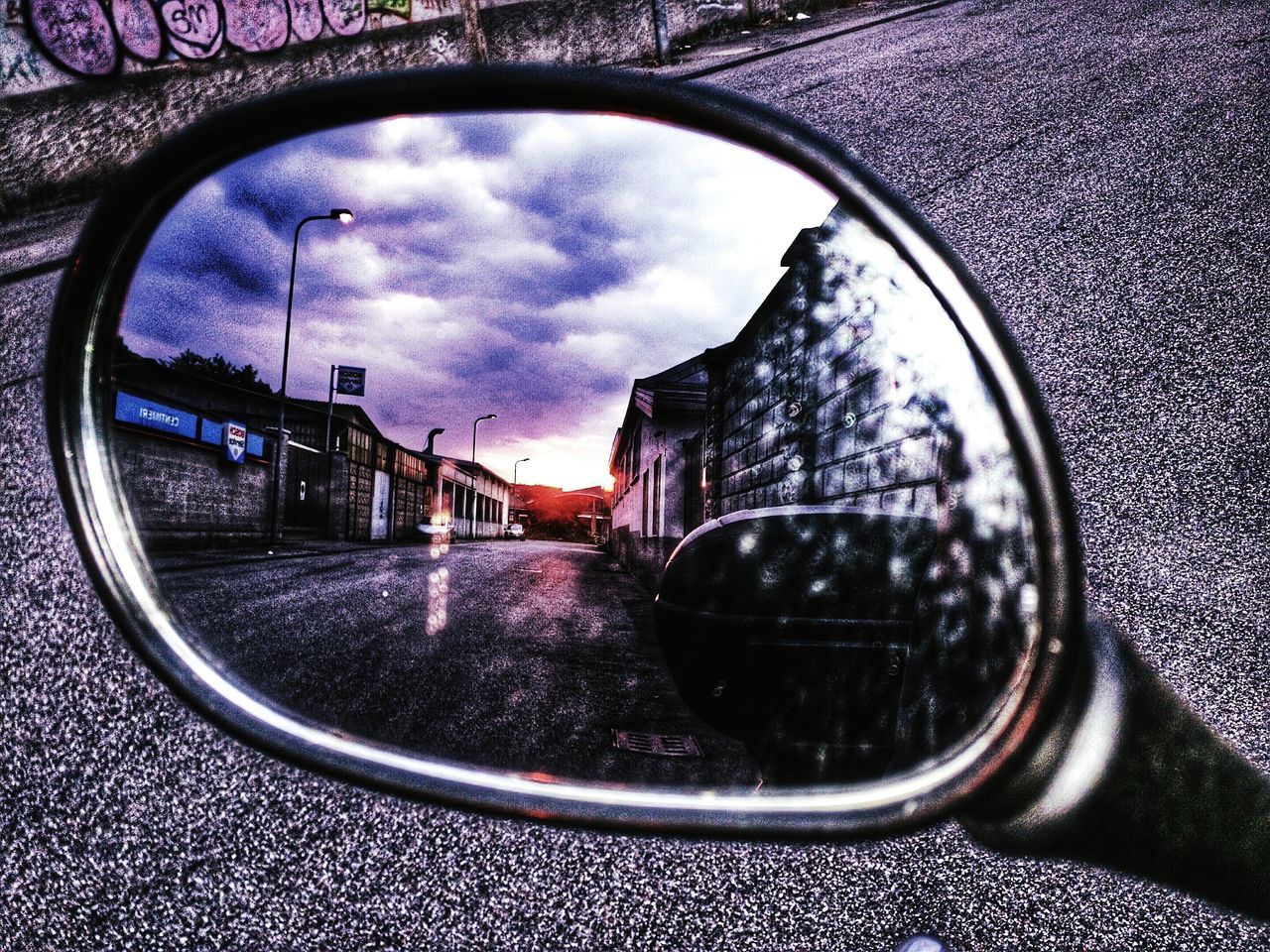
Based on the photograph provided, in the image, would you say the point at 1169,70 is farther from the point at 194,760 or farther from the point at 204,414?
the point at 194,760

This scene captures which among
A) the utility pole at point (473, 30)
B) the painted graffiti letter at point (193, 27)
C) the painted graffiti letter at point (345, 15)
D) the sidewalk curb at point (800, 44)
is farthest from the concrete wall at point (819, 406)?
the painted graffiti letter at point (345, 15)

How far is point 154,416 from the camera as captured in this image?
743 mm

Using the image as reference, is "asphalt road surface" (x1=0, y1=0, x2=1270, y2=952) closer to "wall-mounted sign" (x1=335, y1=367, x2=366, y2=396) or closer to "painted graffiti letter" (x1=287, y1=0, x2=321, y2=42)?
"wall-mounted sign" (x1=335, y1=367, x2=366, y2=396)

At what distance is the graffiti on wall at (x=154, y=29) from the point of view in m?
6.22

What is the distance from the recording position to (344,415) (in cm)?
65

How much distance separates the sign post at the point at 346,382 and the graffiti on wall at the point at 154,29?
8594 millimetres

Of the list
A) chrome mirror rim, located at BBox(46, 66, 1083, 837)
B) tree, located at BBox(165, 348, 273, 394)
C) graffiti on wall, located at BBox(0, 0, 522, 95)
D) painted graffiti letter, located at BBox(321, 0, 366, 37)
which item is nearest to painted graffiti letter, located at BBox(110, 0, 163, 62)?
graffiti on wall, located at BBox(0, 0, 522, 95)

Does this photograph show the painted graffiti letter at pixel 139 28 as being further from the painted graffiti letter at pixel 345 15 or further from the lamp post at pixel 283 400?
the lamp post at pixel 283 400

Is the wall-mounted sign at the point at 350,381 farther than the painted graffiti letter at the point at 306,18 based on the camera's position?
No

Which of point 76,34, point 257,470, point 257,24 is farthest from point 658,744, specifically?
point 257,24

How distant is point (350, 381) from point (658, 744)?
21.1 inches

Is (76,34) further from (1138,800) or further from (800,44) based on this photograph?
(1138,800)

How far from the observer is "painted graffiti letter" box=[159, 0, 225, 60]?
711 centimetres

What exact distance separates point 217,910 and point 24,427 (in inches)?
94.2
